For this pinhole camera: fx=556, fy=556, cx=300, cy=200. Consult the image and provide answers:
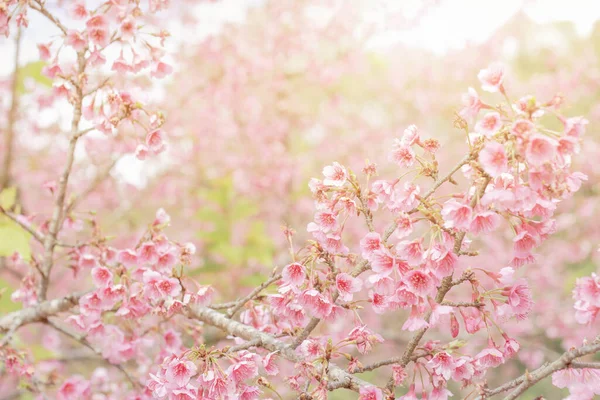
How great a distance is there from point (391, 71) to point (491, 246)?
13.1 ft

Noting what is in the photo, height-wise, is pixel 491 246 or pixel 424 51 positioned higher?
pixel 424 51

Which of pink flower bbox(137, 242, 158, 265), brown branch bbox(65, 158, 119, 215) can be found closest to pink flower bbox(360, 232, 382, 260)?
pink flower bbox(137, 242, 158, 265)

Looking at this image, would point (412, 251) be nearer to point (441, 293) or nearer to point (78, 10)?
point (441, 293)

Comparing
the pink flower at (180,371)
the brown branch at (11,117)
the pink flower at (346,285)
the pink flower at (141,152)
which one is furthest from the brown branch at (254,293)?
the brown branch at (11,117)

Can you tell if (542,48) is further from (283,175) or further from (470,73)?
(283,175)

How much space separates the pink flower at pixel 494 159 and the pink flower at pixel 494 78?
223mm

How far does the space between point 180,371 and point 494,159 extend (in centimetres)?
122

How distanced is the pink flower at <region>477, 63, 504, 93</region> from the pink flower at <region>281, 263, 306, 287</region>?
0.85m

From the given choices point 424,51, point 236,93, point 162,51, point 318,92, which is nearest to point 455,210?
point 162,51

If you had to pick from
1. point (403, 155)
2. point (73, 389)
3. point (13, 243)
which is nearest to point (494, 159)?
point (403, 155)

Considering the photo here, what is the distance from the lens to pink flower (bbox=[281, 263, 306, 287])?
1.92 metres

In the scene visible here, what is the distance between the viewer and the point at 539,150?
5.13ft

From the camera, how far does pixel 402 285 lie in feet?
5.88

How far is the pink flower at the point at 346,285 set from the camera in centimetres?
188
